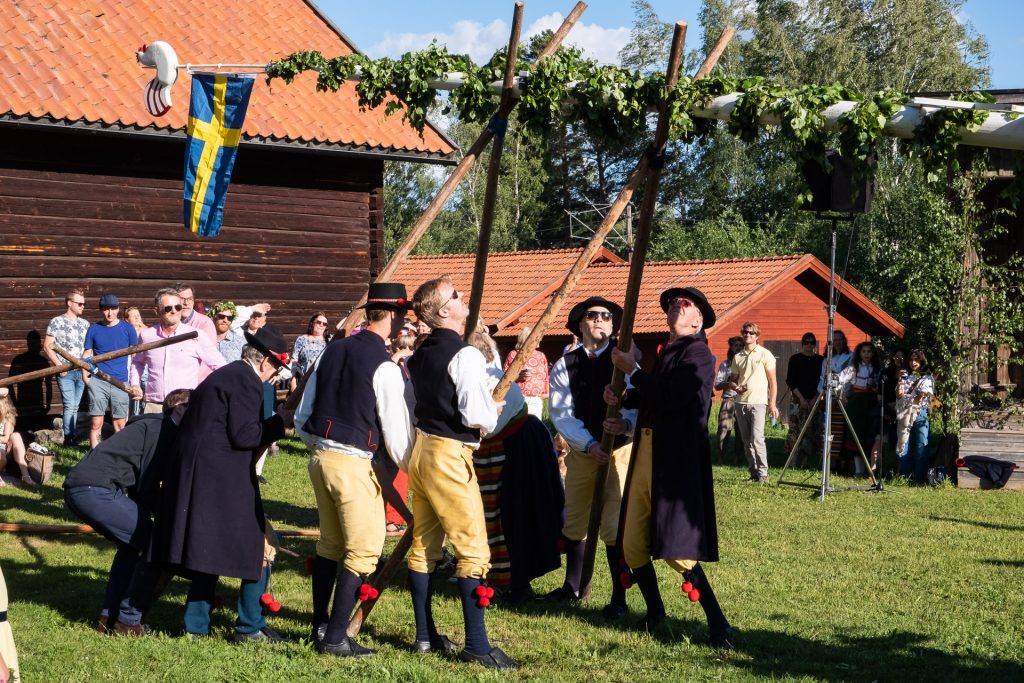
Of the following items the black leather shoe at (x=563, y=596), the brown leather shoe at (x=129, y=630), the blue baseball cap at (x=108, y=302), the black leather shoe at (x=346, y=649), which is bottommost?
the brown leather shoe at (x=129, y=630)

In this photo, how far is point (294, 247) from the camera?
15430 mm

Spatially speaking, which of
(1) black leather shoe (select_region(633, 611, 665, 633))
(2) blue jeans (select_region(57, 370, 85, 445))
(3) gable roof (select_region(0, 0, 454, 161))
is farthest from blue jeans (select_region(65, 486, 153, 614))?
(3) gable roof (select_region(0, 0, 454, 161))

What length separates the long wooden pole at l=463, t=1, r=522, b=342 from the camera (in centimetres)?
681

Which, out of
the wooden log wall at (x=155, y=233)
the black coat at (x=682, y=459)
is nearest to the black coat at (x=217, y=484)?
the black coat at (x=682, y=459)

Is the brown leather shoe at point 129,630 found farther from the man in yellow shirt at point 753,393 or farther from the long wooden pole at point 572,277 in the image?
the man in yellow shirt at point 753,393

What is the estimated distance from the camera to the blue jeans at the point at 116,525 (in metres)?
6.51

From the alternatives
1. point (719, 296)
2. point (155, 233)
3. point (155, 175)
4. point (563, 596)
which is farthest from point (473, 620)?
point (719, 296)

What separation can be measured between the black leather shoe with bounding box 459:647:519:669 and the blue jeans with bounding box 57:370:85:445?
7.85 meters

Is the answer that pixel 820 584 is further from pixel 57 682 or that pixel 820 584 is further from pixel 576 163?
pixel 576 163

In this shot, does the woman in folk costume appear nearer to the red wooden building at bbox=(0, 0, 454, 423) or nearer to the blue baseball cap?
the blue baseball cap

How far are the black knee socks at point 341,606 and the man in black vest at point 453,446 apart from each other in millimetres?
307

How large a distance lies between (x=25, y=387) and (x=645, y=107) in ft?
30.8

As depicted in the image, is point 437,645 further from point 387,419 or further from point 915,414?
point 915,414

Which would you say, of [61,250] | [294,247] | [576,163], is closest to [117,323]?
[61,250]
